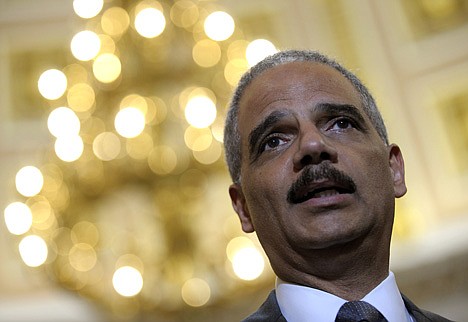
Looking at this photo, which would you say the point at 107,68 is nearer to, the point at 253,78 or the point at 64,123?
the point at 64,123

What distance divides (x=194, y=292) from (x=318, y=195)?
2.65 meters

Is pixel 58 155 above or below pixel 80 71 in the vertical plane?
below

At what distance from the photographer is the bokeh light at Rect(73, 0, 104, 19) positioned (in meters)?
4.32

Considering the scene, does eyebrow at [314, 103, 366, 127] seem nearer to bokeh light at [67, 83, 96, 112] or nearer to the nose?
the nose

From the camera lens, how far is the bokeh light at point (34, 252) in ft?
13.1

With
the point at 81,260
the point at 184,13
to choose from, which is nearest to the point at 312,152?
the point at 81,260

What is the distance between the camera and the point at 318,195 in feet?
4.62

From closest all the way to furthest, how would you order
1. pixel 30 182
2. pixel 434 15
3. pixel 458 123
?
pixel 30 182, pixel 458 123, pixel 434 15

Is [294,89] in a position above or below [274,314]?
above

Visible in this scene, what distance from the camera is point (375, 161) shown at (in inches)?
58.5

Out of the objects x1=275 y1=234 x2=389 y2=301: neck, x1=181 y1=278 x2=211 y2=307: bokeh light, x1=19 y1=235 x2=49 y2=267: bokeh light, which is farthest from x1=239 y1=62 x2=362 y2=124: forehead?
x1=19 y1=235 x2=49 y2=267: bokeh light

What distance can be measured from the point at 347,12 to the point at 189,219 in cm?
328

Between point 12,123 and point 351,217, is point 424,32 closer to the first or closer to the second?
point 12,123

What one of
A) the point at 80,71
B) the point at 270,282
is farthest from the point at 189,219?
the point at 80,71
